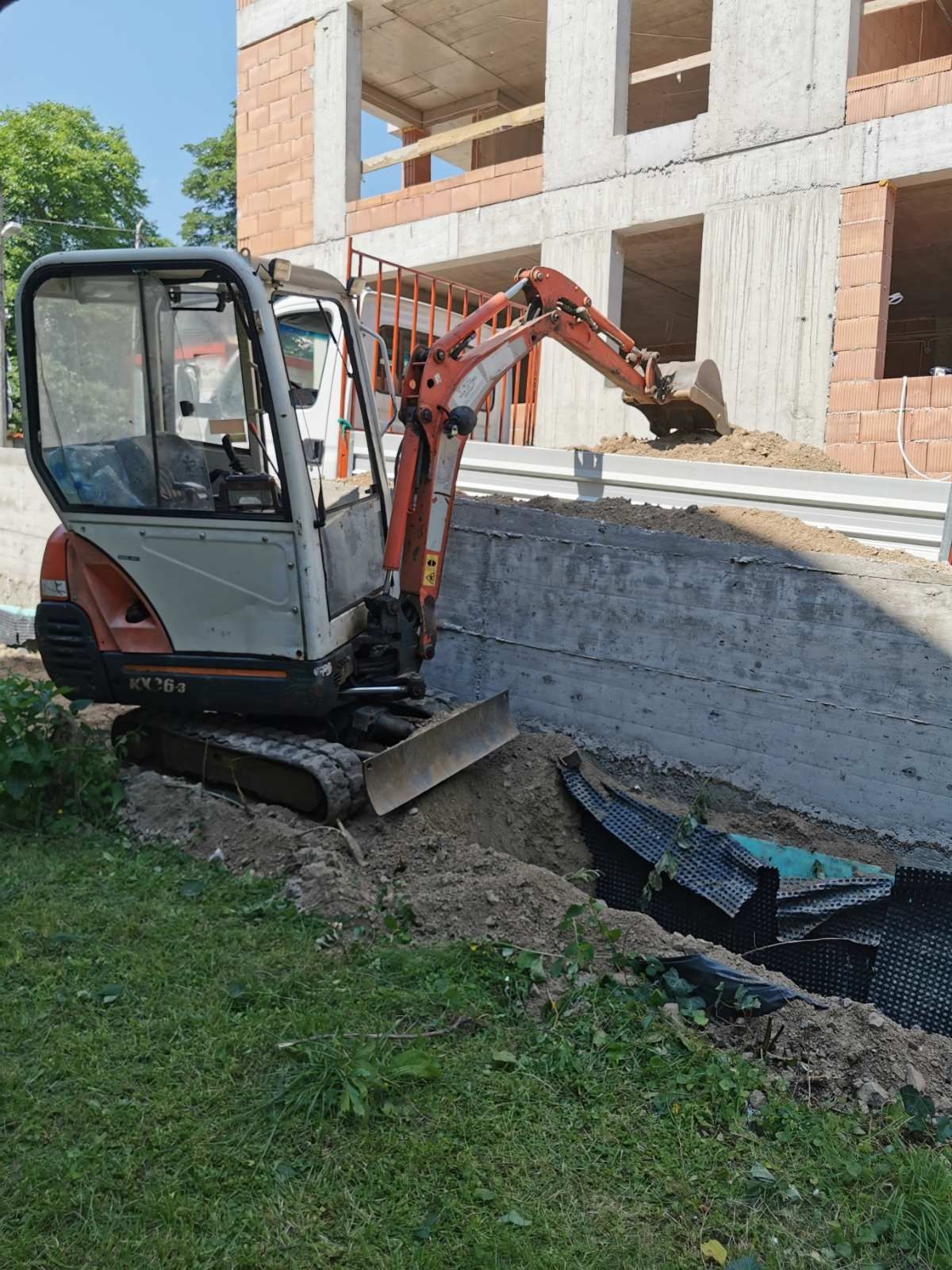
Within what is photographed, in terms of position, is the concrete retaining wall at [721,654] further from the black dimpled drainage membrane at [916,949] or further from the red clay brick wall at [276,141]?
the red clay brick wall at [276,141]

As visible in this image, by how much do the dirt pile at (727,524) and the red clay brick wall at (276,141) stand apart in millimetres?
8401

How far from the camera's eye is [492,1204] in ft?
8.63

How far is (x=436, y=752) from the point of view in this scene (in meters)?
5.50

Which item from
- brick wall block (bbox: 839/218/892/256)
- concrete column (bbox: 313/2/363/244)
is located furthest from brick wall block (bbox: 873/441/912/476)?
concrete column (bbox: 313/2/363/244)

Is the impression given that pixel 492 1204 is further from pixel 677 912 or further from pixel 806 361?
pixel 806 361

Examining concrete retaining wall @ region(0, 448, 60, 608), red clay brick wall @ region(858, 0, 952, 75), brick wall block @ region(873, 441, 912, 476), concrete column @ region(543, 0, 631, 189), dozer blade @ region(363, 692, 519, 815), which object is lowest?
dozer blade @ region(363, 692, 519, 815)

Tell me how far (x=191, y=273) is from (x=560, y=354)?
22.2 feet

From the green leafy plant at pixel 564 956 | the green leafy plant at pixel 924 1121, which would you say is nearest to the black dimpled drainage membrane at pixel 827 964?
the green leafy plant at pixel 564 956

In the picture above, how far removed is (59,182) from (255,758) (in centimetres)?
3544

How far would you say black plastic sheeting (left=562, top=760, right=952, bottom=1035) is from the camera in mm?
4438

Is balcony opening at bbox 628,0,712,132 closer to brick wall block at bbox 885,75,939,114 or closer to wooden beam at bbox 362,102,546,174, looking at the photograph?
wooden beam at bbox 362,102,546,174

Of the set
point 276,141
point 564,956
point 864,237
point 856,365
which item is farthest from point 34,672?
point 276,141

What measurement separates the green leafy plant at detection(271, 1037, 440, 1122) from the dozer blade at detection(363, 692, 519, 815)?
6.40 ft

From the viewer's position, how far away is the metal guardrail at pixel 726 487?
650cm
